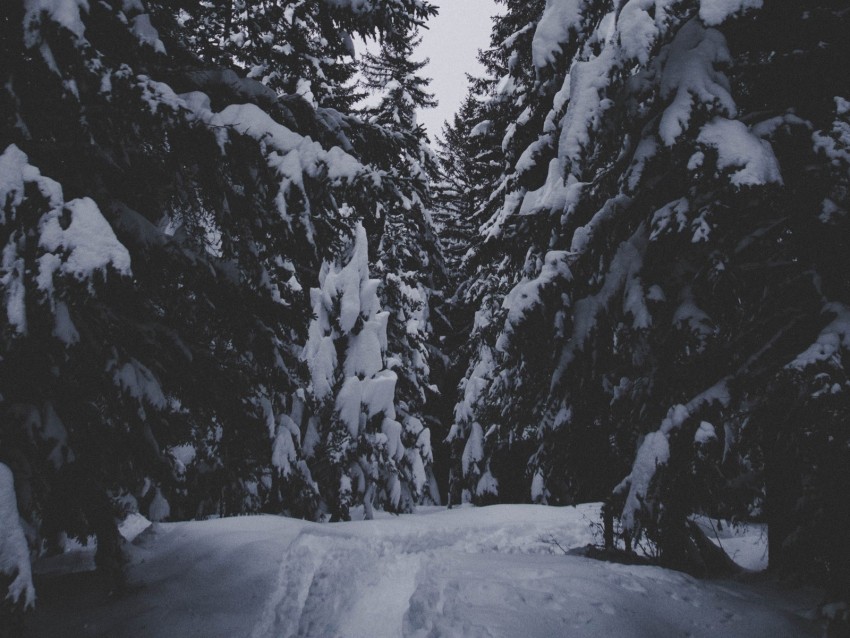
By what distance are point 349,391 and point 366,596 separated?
583 centimetres

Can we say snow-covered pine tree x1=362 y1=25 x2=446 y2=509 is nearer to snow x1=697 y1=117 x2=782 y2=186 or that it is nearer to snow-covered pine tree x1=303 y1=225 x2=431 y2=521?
snow-covered pine tree x1=303 y1=225 x2=431 y2=521

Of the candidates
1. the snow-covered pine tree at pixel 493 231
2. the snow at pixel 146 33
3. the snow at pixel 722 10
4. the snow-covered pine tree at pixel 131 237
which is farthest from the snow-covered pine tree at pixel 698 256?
the snow at pixel 146 33

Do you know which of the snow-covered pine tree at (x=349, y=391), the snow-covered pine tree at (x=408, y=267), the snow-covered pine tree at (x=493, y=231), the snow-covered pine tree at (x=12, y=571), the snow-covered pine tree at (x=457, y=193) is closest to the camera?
the snow-covered pine tree at (x=12, y=571)

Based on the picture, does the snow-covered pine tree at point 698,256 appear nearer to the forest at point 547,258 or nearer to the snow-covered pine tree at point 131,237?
the forest at point 547,258

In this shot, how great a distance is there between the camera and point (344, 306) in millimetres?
10984

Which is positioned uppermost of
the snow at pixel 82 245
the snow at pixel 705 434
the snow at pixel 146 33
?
the snow at pixel 146 33

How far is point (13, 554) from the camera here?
7.67 feet

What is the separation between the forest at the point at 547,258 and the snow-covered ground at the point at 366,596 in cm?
37

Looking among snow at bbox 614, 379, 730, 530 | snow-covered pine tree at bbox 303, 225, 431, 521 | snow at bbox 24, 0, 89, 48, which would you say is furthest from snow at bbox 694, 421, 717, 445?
snow-covered pine tree at bbox 303, 225, 431, 521

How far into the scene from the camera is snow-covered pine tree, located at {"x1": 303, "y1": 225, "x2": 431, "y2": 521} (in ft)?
34.4

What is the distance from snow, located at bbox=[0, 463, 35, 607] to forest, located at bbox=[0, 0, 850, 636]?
0.04 ft

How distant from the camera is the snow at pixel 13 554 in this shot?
7.53ft

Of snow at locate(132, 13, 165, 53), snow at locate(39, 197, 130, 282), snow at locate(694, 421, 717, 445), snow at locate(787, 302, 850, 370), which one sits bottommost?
snow at locate(694, 421, 717, 445)

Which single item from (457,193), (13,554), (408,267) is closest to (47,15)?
(13,554)
